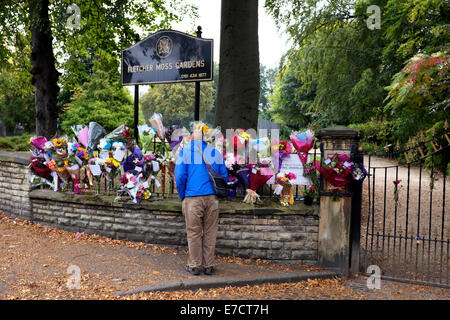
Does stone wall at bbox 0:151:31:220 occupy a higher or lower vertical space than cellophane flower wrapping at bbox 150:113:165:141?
lower

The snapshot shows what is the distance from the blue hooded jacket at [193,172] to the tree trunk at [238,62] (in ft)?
6.54

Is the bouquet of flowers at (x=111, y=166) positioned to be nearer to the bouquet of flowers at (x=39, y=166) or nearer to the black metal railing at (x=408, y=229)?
the bouquet of flowers at (x=39, y=166)

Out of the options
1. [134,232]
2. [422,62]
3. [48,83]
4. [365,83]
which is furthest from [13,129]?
[422,62]

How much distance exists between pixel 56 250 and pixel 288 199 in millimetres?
3620

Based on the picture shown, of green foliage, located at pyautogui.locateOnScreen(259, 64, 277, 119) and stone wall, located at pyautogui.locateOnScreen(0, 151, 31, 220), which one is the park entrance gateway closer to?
stone wall, located at pyautogui.locateOnScreen(0, 151, 31, 220)

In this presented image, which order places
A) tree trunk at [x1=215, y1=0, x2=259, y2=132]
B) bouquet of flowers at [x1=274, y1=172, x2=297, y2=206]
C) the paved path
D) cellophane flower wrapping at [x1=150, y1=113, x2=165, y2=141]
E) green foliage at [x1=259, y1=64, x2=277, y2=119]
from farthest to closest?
A: green foliage at [x1=259, y1=64, x2=277, y2=119] < tree trunk at [x1=215, y1=0, x2=259, y2=132] < cellophane flower wrapping at [x1=150, y1=113, x2=165, y2=141] < bouquet of flowers at [x1=274, y1=172, x2=297, y2=206] < the paved path

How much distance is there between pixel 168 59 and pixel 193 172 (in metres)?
3.40

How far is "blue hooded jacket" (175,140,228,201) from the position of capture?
5246 millimetres

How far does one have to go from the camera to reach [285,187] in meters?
6.05

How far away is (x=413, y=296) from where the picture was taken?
16.6 feet

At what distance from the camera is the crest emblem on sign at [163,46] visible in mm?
7793

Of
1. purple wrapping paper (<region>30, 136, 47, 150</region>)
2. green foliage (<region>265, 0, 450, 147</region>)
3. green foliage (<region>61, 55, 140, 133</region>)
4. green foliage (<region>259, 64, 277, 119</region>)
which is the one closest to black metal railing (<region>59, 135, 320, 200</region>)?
purple wrapping paper (<region>30, 136, 47, 150</region>)

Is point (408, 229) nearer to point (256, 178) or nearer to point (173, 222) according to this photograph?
point (256, 178)

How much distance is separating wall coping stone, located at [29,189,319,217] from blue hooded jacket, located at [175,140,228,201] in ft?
2.94
